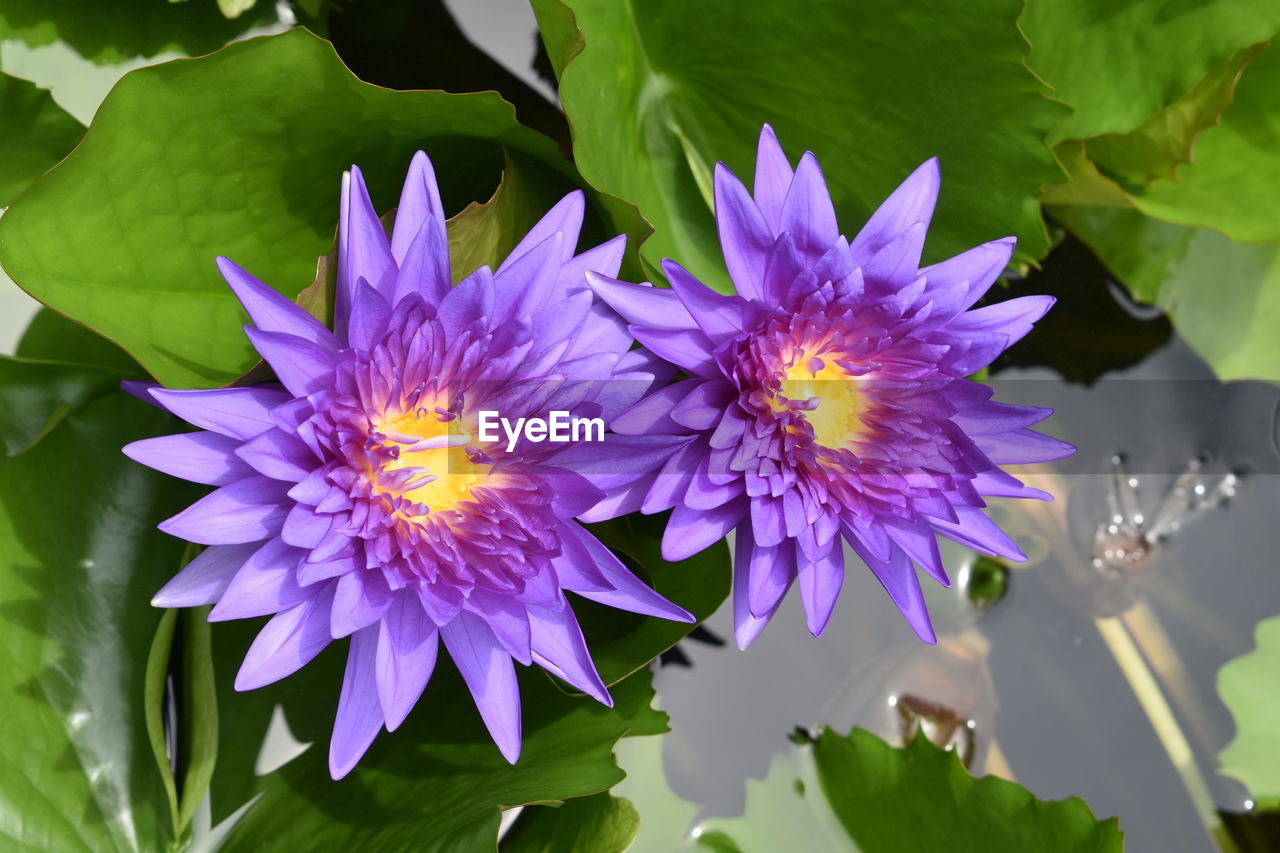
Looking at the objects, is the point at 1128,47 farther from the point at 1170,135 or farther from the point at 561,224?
the point at 561,224

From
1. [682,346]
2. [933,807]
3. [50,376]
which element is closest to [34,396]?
[50,376]

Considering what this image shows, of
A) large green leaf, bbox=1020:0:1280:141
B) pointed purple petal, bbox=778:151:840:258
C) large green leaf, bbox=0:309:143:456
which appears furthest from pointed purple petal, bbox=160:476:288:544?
large green leaf, bbox=1020:0:1280:141

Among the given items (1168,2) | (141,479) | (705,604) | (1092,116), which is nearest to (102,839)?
(141,479)

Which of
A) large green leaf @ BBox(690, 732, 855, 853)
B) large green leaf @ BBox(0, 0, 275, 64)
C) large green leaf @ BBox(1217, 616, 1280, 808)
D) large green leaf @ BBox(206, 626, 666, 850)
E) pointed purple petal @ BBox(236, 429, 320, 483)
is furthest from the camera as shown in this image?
large green leaf @ BBox(1217, 616, 1280, 808)

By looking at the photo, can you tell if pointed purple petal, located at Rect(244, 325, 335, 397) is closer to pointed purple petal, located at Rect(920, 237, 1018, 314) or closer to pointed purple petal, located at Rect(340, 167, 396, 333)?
pointed purple petal, located at Rect(340, 167, 396, 333)

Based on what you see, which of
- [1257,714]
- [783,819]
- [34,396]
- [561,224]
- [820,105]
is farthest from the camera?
[1257,714]
